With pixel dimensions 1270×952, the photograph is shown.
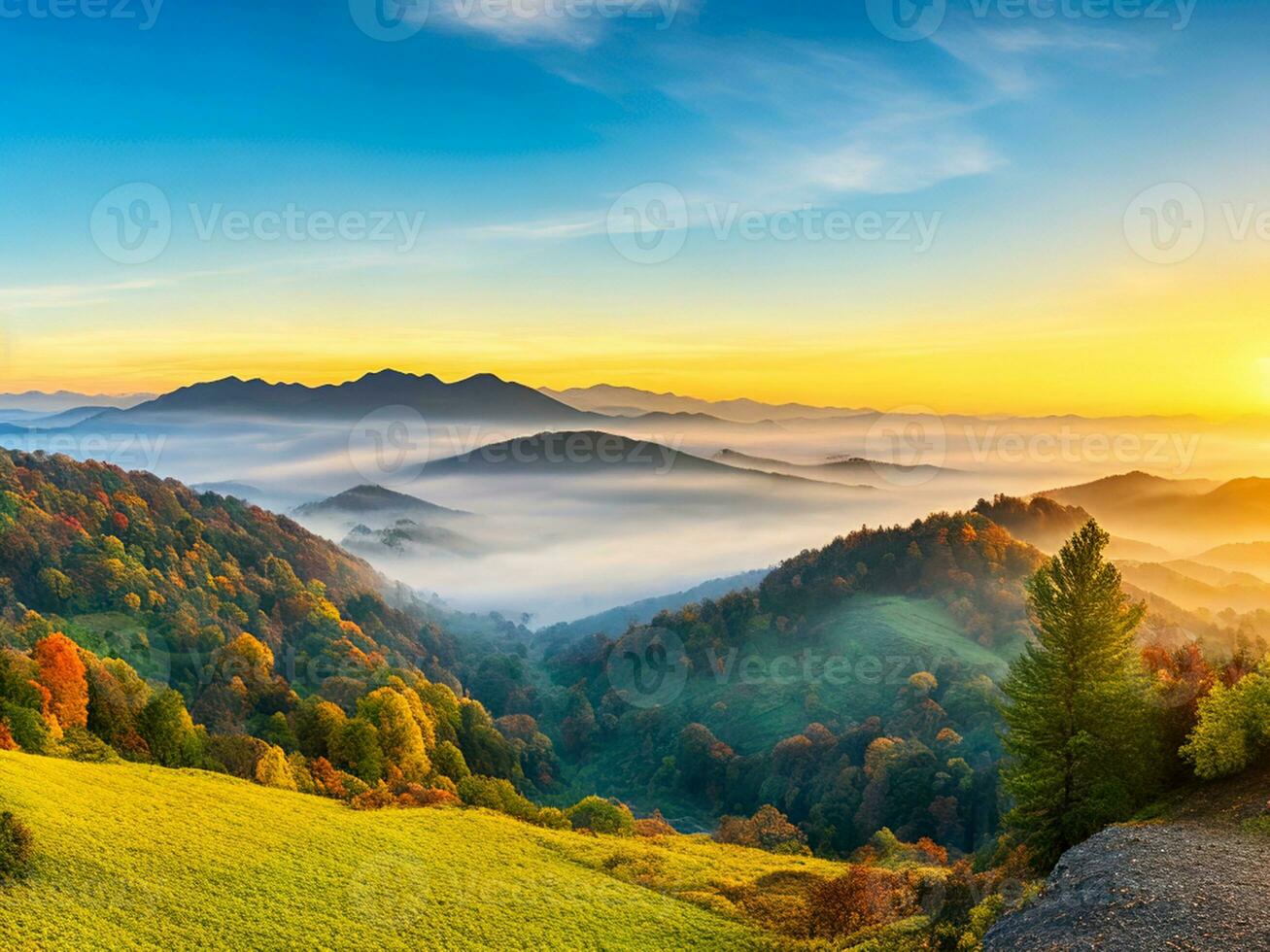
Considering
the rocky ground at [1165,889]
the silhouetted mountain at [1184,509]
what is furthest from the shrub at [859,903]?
the silhouetted mountain at [1184,509]

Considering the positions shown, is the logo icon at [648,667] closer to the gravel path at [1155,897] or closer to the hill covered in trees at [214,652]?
the hill covered in trees at [214,652]

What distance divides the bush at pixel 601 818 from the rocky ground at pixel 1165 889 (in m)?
38.8

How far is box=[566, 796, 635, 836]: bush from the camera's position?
209 ft

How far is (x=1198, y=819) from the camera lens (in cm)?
3070

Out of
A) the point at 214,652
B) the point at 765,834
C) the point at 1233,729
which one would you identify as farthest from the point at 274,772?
the point at 1233,729

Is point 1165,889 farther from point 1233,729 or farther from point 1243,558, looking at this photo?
point 1243,558

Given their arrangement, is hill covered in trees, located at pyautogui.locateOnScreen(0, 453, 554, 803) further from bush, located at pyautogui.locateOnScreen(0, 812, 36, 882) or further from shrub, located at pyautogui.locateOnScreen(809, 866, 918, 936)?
shrub, located at pyautogui.locateOnScreen(809, 866, 918, 936)

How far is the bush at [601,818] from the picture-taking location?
63.7 m

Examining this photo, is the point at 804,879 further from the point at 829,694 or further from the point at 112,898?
the point at 829,694

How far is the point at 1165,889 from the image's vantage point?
25.4m

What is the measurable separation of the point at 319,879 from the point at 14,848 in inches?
467

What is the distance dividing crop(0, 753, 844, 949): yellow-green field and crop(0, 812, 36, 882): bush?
52 cm

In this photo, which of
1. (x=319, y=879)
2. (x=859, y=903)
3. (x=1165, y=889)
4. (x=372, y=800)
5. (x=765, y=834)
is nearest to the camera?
(x=1165, y=889)

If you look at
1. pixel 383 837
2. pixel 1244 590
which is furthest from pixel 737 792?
pixel 1244 590
